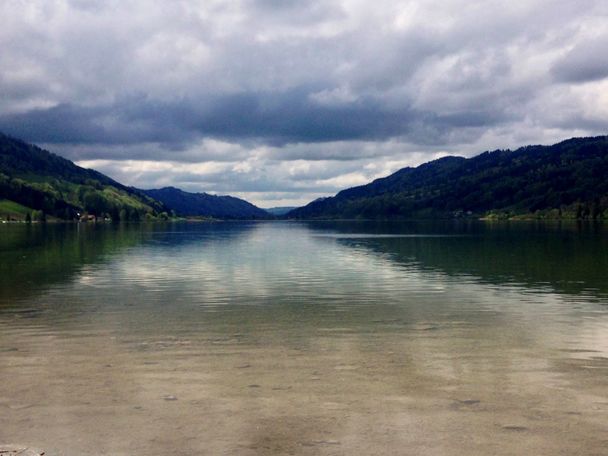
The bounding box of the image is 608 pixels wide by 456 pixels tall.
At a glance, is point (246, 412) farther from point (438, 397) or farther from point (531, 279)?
point (531, 279)

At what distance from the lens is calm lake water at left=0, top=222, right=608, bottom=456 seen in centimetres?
1767

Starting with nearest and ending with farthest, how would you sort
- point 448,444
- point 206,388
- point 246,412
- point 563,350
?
point 448,444 → point 246,412 → point 206,388 → point 563,350

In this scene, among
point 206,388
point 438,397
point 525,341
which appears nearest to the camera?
point 438,397

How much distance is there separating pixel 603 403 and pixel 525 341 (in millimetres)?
12253

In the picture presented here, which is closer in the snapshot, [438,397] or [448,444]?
[448,444]

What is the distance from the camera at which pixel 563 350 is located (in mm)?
30531

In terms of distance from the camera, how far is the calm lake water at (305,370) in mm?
17672

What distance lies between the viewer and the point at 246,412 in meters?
20.0

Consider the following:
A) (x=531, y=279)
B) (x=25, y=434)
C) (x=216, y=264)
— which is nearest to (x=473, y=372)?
(x=25, y=434)

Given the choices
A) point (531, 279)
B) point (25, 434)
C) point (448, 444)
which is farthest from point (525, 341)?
point (531, 279)

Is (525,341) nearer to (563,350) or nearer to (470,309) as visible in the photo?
(563,350)

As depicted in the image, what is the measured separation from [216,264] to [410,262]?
29.6 m

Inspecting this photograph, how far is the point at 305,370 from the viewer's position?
26.1 m

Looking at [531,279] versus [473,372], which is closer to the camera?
[473,372]
